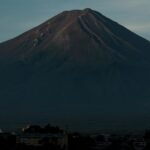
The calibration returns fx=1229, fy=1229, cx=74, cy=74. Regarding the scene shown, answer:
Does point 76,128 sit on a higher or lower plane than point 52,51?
A: lower

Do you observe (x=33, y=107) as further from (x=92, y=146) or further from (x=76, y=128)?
(x=92, y=146)

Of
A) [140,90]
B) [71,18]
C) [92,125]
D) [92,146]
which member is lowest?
[92,146]

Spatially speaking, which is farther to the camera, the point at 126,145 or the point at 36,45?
the point at 36,45

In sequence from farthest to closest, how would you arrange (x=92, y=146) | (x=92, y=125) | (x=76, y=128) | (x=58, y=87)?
(x=58, y=87) → (x=92, y=125) → (x=76, y=128) → (x=92, y=146)

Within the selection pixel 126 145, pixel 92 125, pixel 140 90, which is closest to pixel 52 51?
pixel 140 90

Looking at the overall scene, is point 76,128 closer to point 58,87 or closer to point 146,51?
point 58,87

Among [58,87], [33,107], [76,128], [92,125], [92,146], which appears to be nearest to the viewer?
[92,146]

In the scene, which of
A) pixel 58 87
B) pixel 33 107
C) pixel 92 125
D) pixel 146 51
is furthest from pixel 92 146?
pixel 146 51
